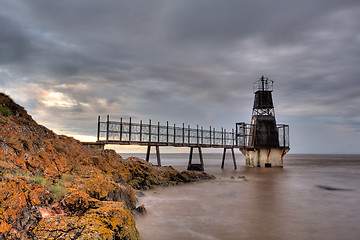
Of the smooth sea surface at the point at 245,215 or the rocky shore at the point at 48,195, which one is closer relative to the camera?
the rocky shore at the point at 48,195

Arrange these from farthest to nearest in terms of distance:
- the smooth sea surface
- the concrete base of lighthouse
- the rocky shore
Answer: the concrete base of lighthouse
the smooth sea surface
the rocky shore

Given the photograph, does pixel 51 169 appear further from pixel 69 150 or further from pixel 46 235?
pixel 46 235

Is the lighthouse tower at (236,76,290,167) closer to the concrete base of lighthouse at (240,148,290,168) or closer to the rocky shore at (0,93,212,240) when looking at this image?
the concrete base of lighthouse at (240,148,290,168)

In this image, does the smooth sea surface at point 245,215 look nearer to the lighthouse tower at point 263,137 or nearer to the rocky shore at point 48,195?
the rocky shore at point 48,195

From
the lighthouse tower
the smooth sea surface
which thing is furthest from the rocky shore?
the lighthouse tower

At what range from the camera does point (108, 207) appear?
18.5 feet

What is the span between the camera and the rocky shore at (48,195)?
458cm

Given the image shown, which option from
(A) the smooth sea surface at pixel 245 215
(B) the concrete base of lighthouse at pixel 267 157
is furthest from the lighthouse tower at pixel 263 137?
(A) the smooth sea surface at pixel 245 215

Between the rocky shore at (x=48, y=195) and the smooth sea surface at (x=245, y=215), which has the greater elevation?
the rocky shore at (x=48, y=195)

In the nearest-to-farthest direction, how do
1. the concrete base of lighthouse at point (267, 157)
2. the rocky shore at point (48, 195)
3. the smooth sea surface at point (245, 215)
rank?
1. the rocky shore at point (48, 195)
2. the smooth sea surface at point (245, 215)
3. the concrete base of lighthouse at point (267, 157)

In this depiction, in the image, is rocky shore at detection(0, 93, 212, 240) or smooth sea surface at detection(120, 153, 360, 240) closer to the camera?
rocky shore at detection(0, 93, 212, 240)

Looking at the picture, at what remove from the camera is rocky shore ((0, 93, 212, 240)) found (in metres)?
4.58

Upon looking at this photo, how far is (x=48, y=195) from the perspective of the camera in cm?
555

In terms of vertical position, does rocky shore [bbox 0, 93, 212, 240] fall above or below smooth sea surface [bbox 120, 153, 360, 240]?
above
